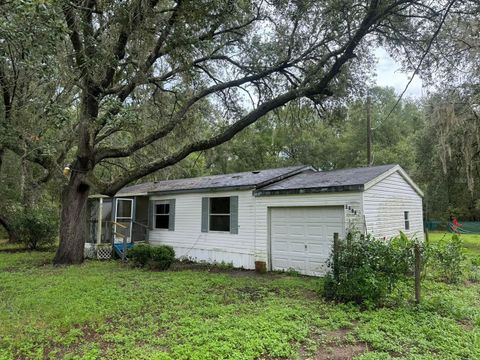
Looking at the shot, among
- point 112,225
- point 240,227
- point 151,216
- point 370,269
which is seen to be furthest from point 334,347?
point 151,216

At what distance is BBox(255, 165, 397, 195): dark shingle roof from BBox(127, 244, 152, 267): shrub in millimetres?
3826

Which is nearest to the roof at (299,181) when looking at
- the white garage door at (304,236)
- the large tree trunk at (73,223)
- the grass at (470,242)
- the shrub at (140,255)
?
the white garage door at (304,236)

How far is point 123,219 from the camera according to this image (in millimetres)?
13156

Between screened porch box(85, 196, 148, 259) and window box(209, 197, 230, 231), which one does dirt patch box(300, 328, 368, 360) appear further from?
screened porch box(85, 196, 148, 259)

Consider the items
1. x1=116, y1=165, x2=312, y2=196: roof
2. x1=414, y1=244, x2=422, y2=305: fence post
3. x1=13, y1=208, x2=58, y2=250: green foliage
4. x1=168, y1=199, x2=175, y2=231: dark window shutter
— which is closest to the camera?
x1=414, y1=244, x2=422, y2=305: fence post

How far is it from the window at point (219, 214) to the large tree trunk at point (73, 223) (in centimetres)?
422

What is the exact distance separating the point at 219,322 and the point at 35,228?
12.9 metres

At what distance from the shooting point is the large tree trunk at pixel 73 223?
10.3 metres

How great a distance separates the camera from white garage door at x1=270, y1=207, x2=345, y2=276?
345 inches

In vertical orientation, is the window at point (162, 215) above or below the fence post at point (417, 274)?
above

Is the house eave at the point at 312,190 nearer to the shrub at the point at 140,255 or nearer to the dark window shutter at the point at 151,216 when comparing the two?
the shrub at the point at 140,255

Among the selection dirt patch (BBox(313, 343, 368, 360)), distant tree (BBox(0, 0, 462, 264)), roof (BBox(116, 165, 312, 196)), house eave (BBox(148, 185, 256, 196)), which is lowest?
dirt patch (BBox(313, 343, 368, 360))

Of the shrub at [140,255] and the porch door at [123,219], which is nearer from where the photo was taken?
the shrub at [140,255]

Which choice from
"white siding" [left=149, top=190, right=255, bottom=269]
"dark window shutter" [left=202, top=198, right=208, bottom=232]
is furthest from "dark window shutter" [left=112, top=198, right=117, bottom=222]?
"dark window shutter" [left=202, top=198, right=208, bottom=232]
